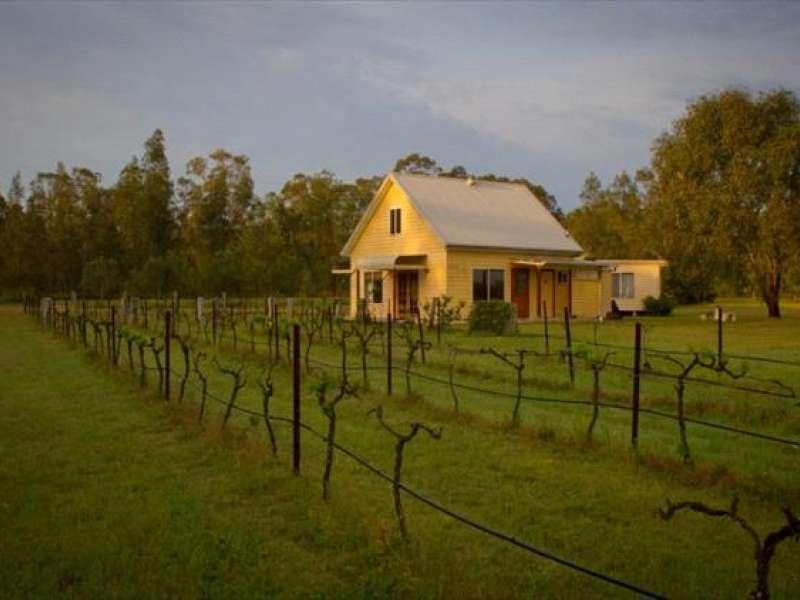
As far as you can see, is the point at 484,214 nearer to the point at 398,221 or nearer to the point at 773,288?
the point at 398,221

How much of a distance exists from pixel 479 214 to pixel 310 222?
76.1 feet

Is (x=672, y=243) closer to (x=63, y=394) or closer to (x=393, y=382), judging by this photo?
(x=393, y=382)

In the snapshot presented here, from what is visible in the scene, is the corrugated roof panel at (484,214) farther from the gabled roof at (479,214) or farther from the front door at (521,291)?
the front door at (521,291)

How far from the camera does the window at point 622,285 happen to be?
3609 cm

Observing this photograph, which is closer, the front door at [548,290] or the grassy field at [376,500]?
the grassy field at [376,500]

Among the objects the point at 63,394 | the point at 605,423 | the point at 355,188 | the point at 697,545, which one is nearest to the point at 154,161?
the point at 355,188

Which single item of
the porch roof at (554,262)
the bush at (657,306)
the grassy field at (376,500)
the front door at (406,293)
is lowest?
the grassy field at (376,500)

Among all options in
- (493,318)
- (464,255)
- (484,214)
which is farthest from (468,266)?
(493,318)

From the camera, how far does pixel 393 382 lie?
13.0 m

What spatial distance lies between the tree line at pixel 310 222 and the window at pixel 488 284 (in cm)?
837

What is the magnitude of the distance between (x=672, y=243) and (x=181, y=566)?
2973 centimetres

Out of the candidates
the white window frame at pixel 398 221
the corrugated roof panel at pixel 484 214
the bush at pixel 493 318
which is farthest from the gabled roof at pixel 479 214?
the bush at pixel 493 318

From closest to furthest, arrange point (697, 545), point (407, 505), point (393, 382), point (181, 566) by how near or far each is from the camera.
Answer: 1. point (181, 566)
2. point (697, 545)
3. point (407, 505)
4. point (393, 382)

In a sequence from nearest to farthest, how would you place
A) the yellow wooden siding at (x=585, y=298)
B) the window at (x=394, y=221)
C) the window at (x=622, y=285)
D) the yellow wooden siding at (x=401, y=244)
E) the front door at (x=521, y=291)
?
the yellow wooden siding at (x=401, y=244)
the front door at (x=521, y=291)
the window at (x=394, y=221)
the yellow wooden siding at (x=585, y=298)
the window at (x=622, y=285)
